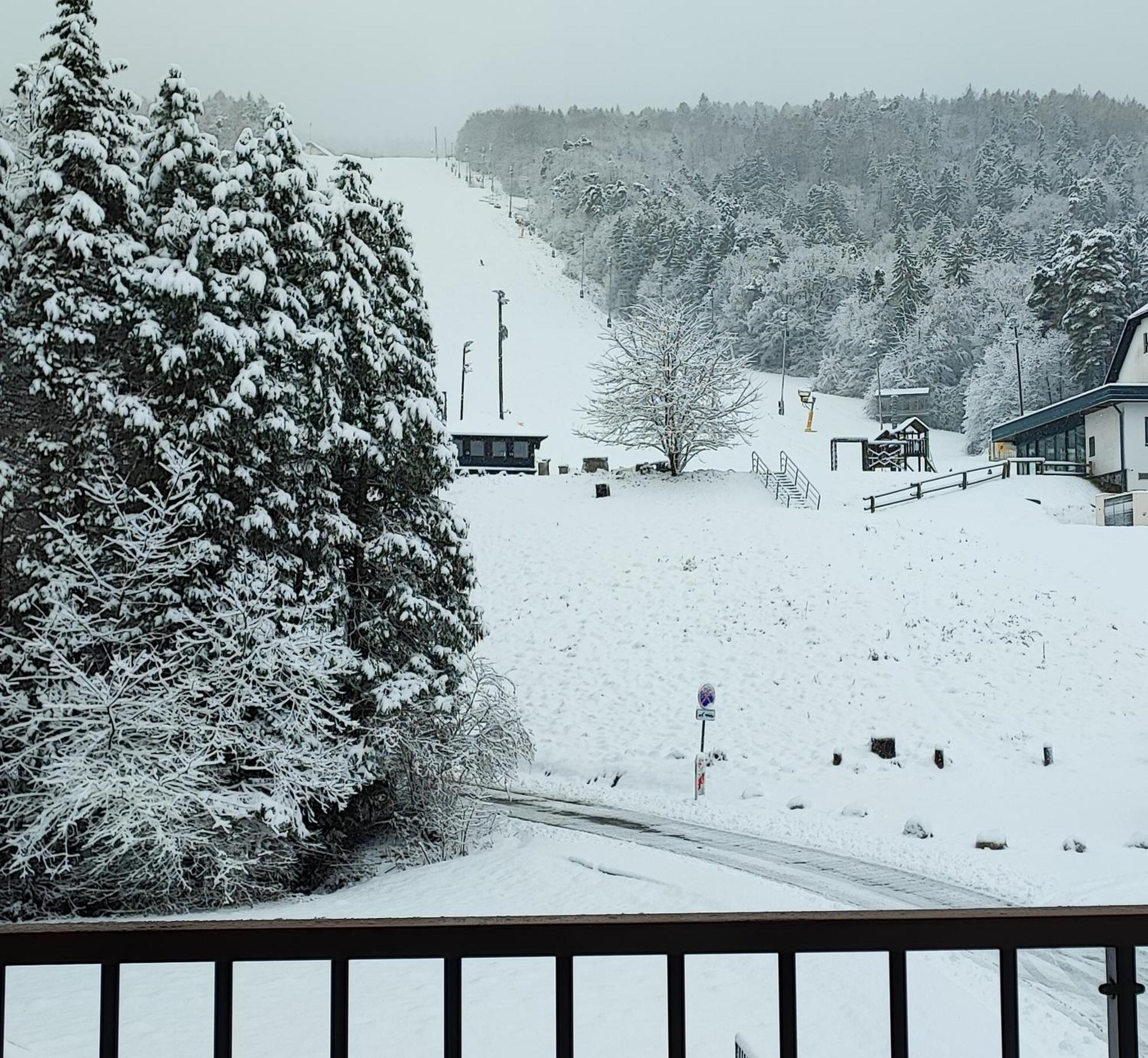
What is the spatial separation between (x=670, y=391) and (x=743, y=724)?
31.0 ft

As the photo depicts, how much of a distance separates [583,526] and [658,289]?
45.2 ft

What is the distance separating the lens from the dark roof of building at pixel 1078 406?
17.9 meters

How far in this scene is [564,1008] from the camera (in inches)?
38.9

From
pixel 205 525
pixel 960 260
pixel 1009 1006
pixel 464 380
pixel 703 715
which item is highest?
pixel 960 260

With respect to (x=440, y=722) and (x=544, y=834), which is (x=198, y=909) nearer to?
(x=440, y=722)

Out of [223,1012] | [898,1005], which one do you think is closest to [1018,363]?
[898,1005]

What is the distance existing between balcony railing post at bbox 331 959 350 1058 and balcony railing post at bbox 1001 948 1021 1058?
0.63m

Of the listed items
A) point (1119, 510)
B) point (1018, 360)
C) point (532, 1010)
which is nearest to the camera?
point (532, 1010)

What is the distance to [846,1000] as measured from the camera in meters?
4.53

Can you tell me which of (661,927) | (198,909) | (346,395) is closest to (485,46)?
(346,395)

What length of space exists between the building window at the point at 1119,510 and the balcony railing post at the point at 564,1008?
17.8 m

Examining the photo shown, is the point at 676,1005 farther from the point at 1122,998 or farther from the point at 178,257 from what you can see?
the point at 178,257

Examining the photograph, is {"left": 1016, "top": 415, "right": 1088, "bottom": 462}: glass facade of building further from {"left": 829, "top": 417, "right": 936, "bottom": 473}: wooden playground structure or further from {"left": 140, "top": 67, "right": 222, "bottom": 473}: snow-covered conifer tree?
{"left": 140, "top": 67, "right": 222, "bottom": 473}: snow-covered conifer tree

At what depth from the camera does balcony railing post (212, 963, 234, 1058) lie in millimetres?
981
